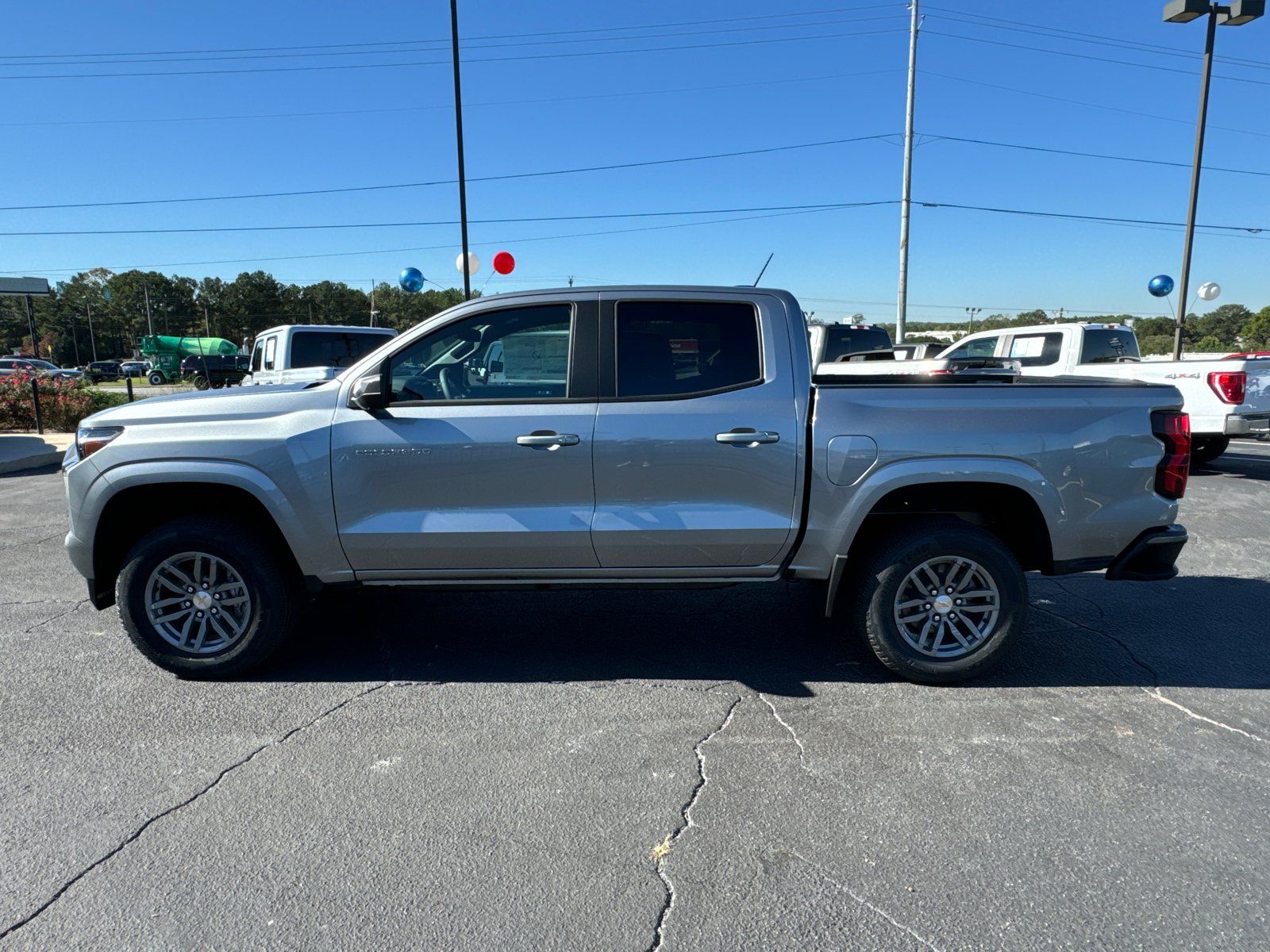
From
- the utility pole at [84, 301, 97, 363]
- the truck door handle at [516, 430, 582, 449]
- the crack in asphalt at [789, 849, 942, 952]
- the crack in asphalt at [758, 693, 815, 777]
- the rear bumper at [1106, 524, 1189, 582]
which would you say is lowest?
the crack in asphalt at [758, 693, 815, 777]

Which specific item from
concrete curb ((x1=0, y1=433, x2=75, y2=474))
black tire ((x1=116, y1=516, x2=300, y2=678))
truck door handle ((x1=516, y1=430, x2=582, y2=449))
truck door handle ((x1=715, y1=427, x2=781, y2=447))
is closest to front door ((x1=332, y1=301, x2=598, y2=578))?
truck door handle ((x1=516, y1=430, x2=582, y2=449))

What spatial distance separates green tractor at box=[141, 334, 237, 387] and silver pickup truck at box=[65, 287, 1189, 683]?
1829 inches

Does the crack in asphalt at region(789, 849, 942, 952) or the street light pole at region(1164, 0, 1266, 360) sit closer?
the crack in asphalt at region(789, 849, 942, 952)

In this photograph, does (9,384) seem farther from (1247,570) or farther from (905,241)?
(905,241)

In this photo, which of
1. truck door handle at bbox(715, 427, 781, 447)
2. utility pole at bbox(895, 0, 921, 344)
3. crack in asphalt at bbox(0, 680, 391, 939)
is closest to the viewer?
crack in asphalt at bbox(0, 680, 391, 939)

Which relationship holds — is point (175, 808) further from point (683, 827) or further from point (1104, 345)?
point (1104, 345)

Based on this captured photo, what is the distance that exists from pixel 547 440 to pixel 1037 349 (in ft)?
34.9

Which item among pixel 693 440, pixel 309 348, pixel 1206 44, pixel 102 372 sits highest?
pixel 1206 44

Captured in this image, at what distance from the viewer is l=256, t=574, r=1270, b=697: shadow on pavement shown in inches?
159

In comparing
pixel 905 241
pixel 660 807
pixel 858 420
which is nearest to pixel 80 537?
pixel 660 807

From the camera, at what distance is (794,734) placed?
3395 millimetres

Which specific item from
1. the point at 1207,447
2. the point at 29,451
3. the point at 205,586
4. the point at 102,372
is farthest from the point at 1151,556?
the point at 102,372

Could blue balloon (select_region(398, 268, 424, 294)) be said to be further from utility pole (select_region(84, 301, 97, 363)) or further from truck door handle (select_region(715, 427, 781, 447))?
utility pole (select_region(84, 301, 97, 363))

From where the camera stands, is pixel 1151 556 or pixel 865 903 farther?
pixel 1151 556
